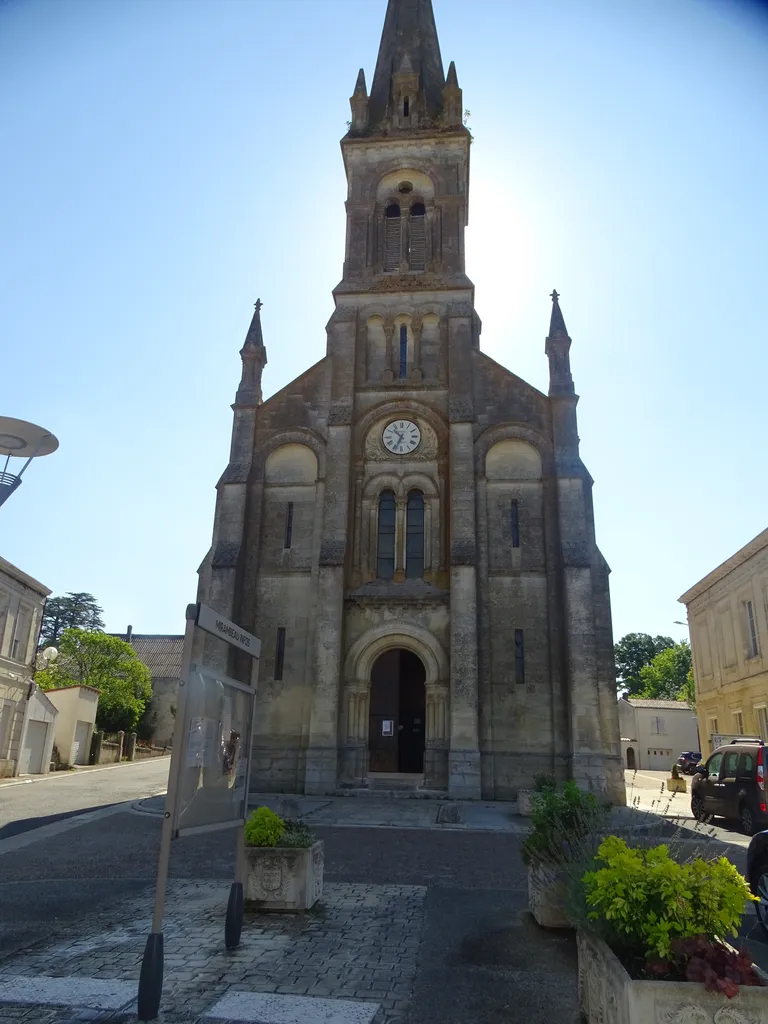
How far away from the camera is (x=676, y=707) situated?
50.2 metres

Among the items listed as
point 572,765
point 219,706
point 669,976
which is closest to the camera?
point 669,976

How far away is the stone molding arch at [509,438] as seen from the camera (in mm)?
23750

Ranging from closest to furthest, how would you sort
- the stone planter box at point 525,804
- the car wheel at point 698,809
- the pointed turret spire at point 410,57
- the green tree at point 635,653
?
the car wheel at point 698,809 → the stone planter box at point 525,804 → the pointed turret spire at point 410,57 → the green tree at point 635,653

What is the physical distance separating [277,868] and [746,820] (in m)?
11.9

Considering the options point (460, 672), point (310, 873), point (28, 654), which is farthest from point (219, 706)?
point (28, 654)

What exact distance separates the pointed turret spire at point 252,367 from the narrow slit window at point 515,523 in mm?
9985

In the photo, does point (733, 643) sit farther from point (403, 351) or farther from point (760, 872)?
point (760, 872)

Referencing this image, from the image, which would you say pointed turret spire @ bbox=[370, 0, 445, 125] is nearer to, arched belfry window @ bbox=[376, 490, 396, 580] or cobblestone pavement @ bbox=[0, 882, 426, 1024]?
arched belfry window @ bbox=[376, 490, 396, 580]

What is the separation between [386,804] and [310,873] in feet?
38.0

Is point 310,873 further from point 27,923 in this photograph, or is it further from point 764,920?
point 764,920

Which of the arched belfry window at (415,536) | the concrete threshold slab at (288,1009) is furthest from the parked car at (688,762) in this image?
the concrete threshold slab at (288,1009)

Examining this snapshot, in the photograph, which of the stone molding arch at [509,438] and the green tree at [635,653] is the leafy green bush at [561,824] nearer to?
the stone molding arch at [509,438]

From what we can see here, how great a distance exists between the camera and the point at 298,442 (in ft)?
80.7

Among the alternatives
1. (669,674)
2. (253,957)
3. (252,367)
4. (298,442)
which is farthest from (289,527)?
(669,674)
